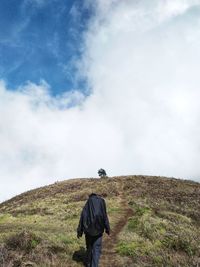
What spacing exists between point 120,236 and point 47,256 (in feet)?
22.8

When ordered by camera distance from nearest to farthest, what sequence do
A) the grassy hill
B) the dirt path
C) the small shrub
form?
1. the grassy hill
2. the small shrub
3. the dirt path

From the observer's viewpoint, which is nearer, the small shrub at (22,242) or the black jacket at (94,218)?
the black jacket at (94,218)

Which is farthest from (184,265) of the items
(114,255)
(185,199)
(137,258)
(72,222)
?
(185,199)

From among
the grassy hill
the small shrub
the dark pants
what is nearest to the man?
the dark pants

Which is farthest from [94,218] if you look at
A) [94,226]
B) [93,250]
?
[93,250]

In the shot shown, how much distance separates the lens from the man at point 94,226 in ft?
46.3

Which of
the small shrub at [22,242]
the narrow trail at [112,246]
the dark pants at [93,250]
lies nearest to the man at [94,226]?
the dark pants at [93,250]

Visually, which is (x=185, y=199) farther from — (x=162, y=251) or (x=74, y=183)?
(x=162, y=251)

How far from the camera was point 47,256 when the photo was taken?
50.0 ft

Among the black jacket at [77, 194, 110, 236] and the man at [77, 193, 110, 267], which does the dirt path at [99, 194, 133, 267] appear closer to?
the man at [77, 193, 110, 267]

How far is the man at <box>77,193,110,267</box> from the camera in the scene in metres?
14.1

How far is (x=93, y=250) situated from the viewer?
46.5 ft

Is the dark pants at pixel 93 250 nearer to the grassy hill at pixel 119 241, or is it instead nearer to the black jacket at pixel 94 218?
the black jacket at pixel 94 218

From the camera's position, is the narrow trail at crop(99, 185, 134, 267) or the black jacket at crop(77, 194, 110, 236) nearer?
the black jacket at crop(77, 194, 110, 236)
